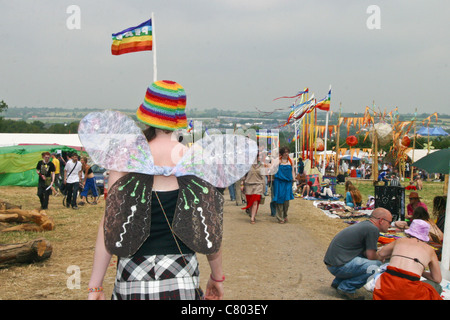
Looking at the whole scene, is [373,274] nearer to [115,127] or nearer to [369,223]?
[369,223]

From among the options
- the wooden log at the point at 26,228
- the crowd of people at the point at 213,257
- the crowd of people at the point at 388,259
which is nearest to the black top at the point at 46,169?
the wooden log at the point at 26,228

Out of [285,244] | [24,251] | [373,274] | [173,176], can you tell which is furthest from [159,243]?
[285,244]

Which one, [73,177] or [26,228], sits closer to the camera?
[26,228]

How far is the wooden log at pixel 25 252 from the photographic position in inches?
256

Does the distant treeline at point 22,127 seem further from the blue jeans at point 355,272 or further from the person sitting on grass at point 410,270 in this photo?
the person sitting on grass at point 410,270

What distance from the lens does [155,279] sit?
6.93 ft

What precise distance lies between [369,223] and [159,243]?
4096 mm

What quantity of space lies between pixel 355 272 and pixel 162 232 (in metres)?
4.03

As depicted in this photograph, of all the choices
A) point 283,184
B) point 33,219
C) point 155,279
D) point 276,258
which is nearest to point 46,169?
point 33,219

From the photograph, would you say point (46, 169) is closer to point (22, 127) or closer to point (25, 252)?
point (25, 252)

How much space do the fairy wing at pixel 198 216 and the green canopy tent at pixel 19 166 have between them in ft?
76.4

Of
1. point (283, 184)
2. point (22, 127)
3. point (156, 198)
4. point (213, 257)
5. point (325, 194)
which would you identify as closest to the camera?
point (156, 198)

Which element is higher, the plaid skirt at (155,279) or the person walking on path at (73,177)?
the plaid skirt at (155,279)

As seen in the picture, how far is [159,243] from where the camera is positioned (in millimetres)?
2188
